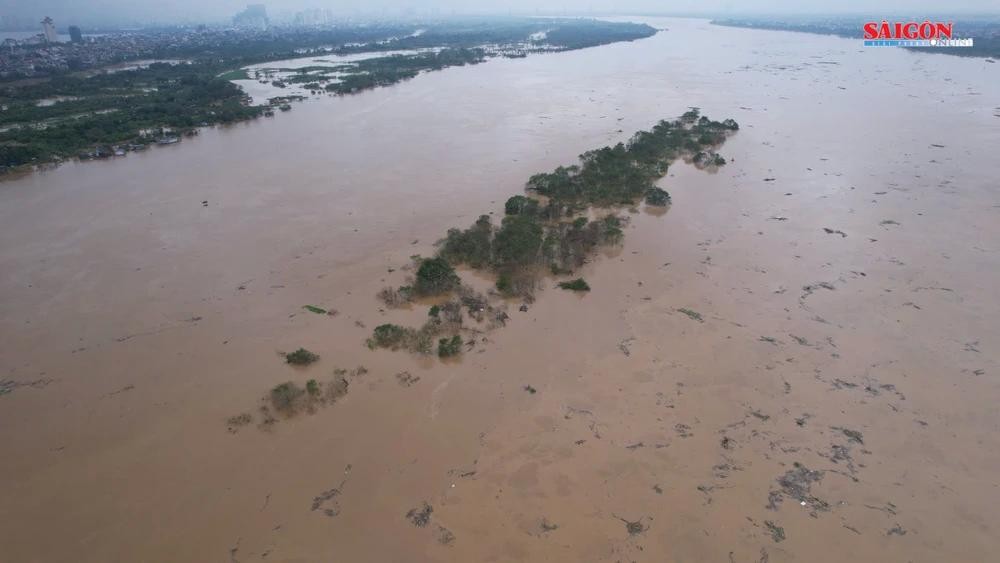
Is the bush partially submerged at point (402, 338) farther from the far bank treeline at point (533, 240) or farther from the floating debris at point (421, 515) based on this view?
the floating debris at point (421, 515)

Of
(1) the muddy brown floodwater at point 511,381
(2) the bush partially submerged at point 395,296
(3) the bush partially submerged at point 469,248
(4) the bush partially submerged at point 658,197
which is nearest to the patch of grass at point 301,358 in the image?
(1) the muddy brown floodwater at point 511,381

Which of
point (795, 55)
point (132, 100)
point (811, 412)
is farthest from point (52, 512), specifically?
point (795, 55)

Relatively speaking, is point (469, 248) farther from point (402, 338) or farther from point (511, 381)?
point (511, 381)

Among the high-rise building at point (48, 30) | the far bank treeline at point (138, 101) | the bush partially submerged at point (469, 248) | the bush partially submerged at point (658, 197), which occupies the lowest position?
the bush partially submerged at point (469, 248)

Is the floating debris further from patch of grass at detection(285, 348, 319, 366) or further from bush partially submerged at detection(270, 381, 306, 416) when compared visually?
patch of grass at detection(285, 348, 319, 366)

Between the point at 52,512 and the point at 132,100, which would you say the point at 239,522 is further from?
the point at 132,100

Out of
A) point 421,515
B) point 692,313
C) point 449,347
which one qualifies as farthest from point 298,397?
point 692,313

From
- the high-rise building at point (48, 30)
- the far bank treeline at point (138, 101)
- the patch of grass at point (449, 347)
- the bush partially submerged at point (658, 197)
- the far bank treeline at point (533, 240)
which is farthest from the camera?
the high-rise building at point (48, 30)
